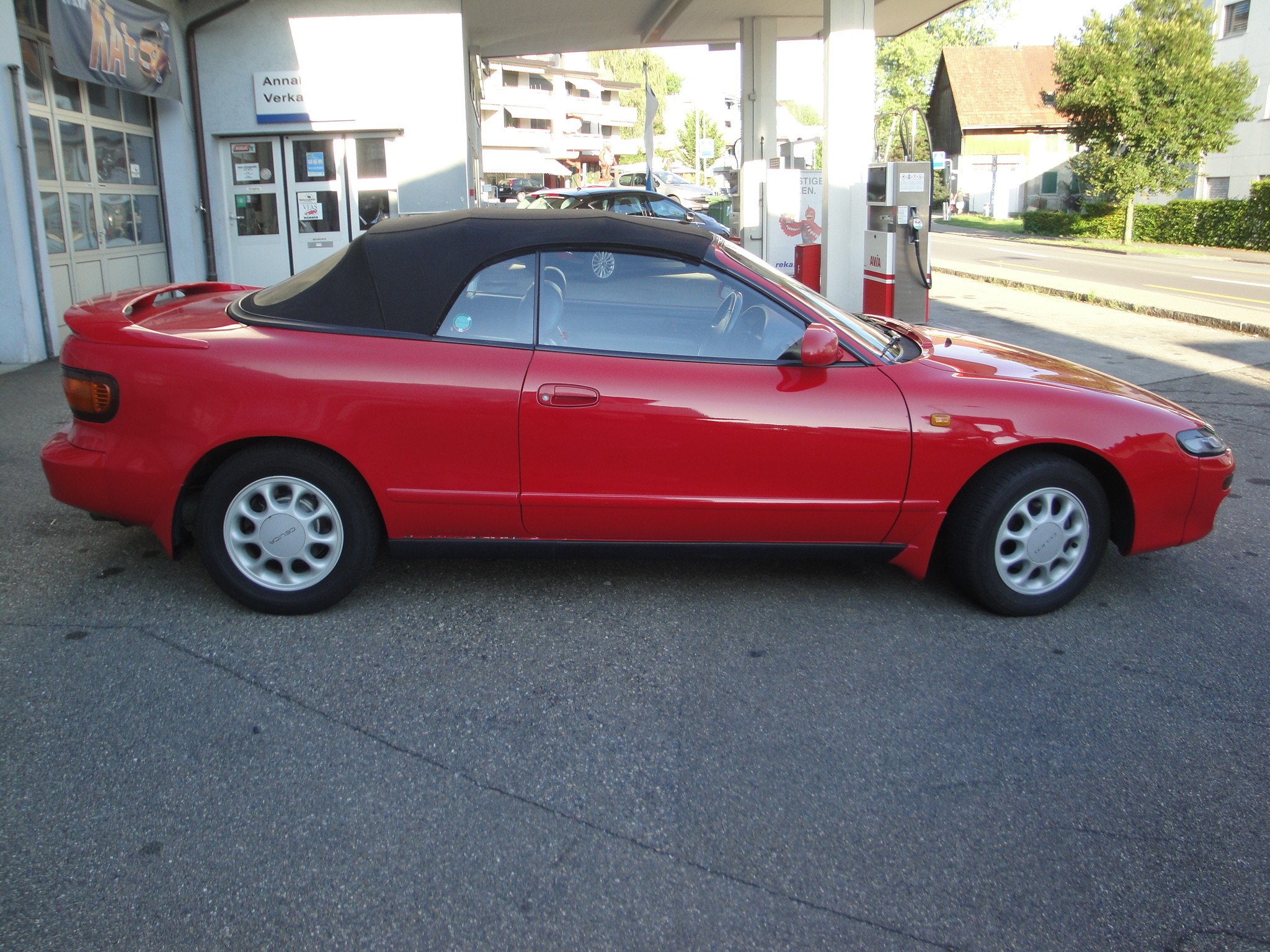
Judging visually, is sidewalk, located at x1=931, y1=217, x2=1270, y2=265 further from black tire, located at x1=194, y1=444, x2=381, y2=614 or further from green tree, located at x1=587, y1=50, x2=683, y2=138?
green tree, located at x1=587, y1=50, x2=683, y2=138

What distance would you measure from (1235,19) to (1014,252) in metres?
17.4

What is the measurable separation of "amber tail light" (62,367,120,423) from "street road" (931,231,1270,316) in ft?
44.4

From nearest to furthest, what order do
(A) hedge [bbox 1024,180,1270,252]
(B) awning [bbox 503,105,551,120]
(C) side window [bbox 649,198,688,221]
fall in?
(C) side window [bbox 649,198,688,221] < (A) hedge [bbox 1024,180,1270,252] < (B) awning [bbox 503,105,551,120]

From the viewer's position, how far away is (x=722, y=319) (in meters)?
4.23

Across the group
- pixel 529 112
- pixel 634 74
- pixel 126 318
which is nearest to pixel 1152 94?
pixel 126 318

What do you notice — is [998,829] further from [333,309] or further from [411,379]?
[333,309]

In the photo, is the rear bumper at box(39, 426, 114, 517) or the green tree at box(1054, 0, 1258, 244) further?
the green tree at box(1054, 0, 1258, 244)

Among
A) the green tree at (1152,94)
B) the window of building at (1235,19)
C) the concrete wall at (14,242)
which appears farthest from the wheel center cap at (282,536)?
the window of building at (1235,19)

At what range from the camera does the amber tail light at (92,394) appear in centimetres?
404

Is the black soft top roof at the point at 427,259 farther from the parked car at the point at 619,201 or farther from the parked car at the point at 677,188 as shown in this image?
the parked car at the point at 677,188

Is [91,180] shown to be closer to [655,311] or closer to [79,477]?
[79,477]

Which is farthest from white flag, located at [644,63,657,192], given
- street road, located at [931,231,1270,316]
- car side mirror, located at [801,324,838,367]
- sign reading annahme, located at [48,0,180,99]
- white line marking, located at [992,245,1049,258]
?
car side mirror, located at [801,324,838,367]

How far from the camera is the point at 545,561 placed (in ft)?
15.9

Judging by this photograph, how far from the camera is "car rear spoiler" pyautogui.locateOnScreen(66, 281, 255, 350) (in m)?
4.07
